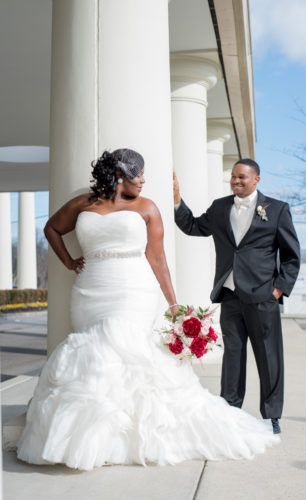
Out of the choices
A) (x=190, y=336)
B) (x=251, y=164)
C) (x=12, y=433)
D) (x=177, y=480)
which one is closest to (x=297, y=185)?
(x=251, y=164)

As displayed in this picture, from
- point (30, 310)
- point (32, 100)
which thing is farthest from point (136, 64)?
point (30, 310)

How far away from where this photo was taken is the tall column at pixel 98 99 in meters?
6.96

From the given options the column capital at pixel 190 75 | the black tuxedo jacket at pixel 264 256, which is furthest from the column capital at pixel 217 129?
the black tuxedo jacket at pixel 264 256

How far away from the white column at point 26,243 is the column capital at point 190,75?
34390 millimetres

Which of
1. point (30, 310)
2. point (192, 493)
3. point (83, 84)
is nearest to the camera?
point (192, 493)

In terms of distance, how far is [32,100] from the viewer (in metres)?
18.9

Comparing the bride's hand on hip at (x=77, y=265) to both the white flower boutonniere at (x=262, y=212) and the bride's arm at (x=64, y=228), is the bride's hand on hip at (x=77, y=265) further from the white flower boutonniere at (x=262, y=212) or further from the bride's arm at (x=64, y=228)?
the white flower boutonniere at (x=262, y=212)

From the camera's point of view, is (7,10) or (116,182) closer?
(116,182)

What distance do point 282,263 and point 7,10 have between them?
7376 mm

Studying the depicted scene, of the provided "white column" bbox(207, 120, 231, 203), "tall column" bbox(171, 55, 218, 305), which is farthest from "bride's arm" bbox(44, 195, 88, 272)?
"white column" bbox(207, 120, 231, 203)

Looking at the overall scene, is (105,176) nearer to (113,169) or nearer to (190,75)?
(113,169)

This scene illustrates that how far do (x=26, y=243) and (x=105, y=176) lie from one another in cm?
4282

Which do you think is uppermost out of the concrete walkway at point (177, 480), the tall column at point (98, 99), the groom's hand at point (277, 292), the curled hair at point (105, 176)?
the tall column at point (98, 99)

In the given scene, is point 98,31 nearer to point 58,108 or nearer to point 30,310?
point 58,108
